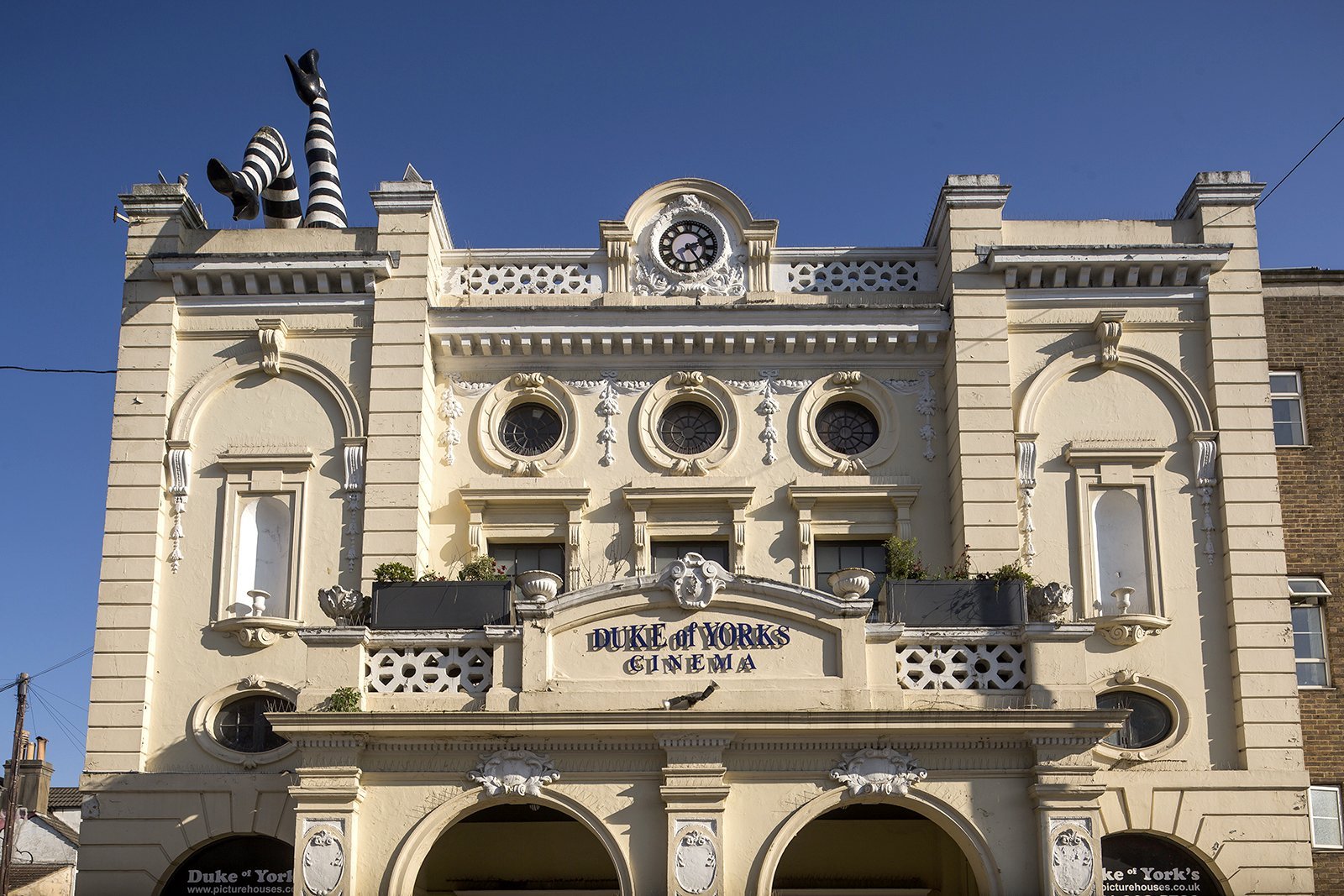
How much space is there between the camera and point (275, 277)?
25203 mm

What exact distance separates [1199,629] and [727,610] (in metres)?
8.60

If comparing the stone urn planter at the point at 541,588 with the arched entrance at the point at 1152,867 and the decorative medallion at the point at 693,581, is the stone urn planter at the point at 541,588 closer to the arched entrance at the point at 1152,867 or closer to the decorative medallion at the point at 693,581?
the decorative medallion at the point at 693,581

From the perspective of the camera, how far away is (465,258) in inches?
1042

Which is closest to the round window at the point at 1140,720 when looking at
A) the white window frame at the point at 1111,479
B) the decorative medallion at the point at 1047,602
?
the white window frame at the point at 1111,479

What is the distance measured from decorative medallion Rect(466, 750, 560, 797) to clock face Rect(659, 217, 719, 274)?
1030 cm

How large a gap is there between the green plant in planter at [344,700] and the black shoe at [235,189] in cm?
1149

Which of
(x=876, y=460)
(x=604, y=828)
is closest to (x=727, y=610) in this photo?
(x=604, y=828)

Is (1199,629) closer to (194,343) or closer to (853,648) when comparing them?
(853,648)

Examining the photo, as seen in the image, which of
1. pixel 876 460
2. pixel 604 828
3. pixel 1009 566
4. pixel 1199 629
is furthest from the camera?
pixel 876 460

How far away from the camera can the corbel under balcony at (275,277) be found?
82.1ft

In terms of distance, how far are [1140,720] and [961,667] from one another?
5340 mm

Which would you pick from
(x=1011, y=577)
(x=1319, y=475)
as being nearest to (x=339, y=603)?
(x=1011, y=577)

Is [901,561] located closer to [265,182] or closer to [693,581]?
[693,581]

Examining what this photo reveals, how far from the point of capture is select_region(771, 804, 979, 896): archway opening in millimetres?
23422
